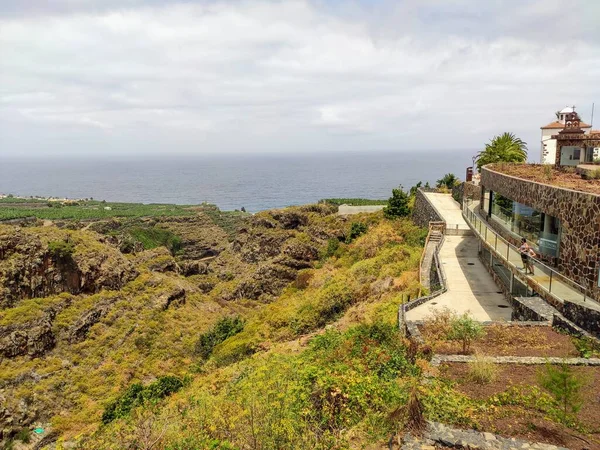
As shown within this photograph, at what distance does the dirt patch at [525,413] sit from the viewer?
23.7ft

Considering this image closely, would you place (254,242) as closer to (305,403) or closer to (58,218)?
(305,403)

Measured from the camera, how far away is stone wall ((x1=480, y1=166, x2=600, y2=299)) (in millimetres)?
12648

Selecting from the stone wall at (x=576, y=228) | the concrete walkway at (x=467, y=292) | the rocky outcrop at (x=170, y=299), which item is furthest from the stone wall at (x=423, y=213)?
the rocky outcrop at (x=170, y=299)

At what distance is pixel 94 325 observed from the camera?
27672 millimetres

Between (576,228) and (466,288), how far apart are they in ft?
18.8

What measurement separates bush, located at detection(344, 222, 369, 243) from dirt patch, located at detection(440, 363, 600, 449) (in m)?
28.9

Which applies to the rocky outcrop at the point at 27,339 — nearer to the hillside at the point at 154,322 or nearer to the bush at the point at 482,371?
the hillside at the point at 154,322

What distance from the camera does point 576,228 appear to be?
13586 mm

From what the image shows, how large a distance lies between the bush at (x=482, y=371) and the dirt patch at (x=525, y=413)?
0.09m

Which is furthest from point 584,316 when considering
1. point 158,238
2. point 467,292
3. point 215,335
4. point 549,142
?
point 158,238

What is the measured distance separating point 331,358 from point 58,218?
95747mm

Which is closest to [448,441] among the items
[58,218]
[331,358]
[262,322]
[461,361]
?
[461,361]

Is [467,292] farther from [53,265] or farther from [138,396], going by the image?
[53,265]

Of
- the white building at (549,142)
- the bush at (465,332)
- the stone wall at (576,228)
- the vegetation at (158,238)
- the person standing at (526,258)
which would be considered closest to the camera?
the bush at (465,332)
